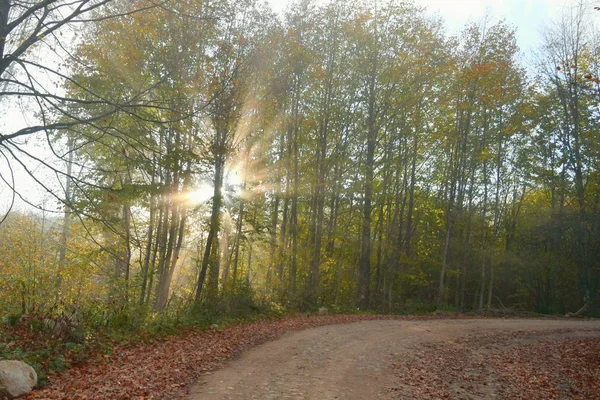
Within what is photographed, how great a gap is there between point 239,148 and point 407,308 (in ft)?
46.7

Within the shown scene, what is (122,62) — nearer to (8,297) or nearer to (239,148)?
(239,148)

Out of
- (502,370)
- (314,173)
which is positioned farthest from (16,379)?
(314,173)

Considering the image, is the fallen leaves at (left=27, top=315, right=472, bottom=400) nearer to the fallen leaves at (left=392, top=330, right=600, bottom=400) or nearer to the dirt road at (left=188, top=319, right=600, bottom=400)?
the dirt road at (left=188, top=319, right=600, bottom=400)

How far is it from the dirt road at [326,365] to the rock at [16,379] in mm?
2456

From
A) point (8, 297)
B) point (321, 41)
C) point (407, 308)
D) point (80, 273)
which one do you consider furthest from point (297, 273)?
point (8, 297)

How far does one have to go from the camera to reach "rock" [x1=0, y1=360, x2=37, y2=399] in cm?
662

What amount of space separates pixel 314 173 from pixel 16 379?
17141mm

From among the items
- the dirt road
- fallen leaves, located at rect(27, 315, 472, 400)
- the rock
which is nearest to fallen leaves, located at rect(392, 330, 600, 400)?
the dirt road

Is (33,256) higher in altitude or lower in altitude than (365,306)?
higher

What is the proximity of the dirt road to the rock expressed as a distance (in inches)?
96.7

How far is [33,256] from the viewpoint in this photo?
55.3 feet

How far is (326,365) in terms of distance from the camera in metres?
9.21

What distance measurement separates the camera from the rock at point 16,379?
6.62 meters

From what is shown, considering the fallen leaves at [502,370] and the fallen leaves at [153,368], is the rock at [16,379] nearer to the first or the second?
the fallen leaves at [153,368]
